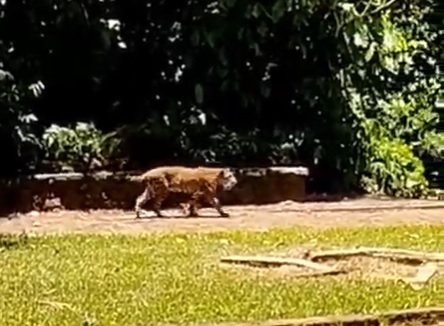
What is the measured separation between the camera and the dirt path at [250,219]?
9.46 meters

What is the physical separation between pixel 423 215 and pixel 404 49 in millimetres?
2782

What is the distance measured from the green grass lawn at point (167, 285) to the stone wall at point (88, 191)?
200cm

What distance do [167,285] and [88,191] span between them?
4.06 m

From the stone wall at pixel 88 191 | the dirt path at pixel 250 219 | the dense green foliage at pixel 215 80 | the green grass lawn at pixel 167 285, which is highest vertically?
the dense green foliage at pixel 215 80

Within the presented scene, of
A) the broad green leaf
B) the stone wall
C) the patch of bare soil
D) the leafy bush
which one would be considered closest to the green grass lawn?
the patch of bare soil

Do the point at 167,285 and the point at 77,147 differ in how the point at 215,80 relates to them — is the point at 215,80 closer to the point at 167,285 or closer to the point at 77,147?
the point at 77,147

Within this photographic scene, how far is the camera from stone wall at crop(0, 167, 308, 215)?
10.6m

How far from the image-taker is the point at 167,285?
6.82m

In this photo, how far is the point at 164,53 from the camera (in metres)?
12.0

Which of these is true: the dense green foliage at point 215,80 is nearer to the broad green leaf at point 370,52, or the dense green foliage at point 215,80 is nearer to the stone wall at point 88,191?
the broad green leaf at point 370,52

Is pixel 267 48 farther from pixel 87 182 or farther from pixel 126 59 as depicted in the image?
pixel 87 182

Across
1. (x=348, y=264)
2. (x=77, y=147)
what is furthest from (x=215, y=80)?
(x=348, y=264)

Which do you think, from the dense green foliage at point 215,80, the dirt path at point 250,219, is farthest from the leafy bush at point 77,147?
the dirt path at point 250,219

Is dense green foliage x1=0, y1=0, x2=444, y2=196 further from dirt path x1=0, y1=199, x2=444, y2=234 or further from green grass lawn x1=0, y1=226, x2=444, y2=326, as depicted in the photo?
green grass lawn x1=0, y1=226, x2=444, y2=326
